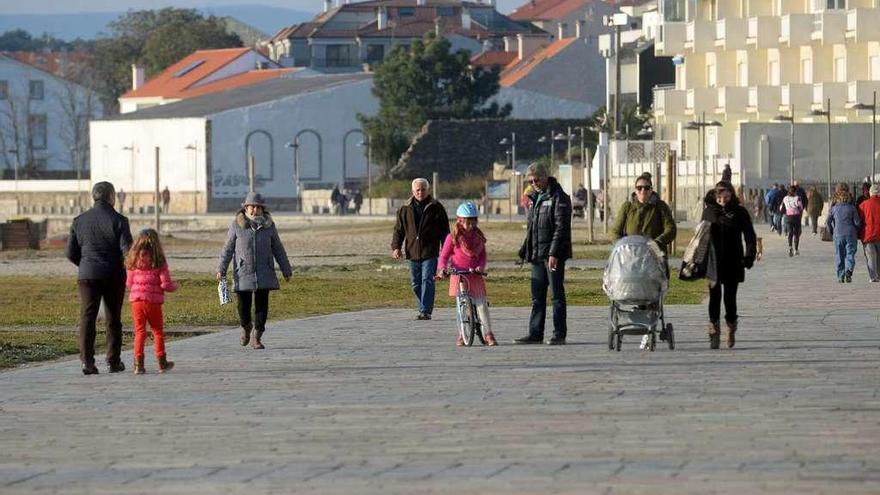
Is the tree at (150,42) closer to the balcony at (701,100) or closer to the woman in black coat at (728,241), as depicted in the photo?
the balcony at (701,100)

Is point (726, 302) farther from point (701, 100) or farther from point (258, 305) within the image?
point (701, 100)

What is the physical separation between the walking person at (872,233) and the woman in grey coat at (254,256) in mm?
14128

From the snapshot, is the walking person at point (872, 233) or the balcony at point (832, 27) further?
the balcony at point (832, 27)

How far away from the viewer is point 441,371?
57.0ft

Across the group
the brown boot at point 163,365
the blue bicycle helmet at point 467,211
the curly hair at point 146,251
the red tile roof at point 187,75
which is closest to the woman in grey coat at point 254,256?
the blue bicycle helmet at point 467,211

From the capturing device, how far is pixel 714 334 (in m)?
19.3

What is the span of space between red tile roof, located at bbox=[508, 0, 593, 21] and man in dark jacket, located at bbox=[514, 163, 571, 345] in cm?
15334

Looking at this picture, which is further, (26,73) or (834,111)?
(26,73)

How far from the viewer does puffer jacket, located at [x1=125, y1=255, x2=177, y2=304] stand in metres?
18.0

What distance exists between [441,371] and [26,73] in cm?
13516

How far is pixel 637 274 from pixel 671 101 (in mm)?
65801

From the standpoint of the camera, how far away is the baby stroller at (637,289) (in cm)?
1927

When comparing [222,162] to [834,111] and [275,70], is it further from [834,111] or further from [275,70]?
[834,111]

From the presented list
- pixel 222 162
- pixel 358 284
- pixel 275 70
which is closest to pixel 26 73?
pixel 275 70
